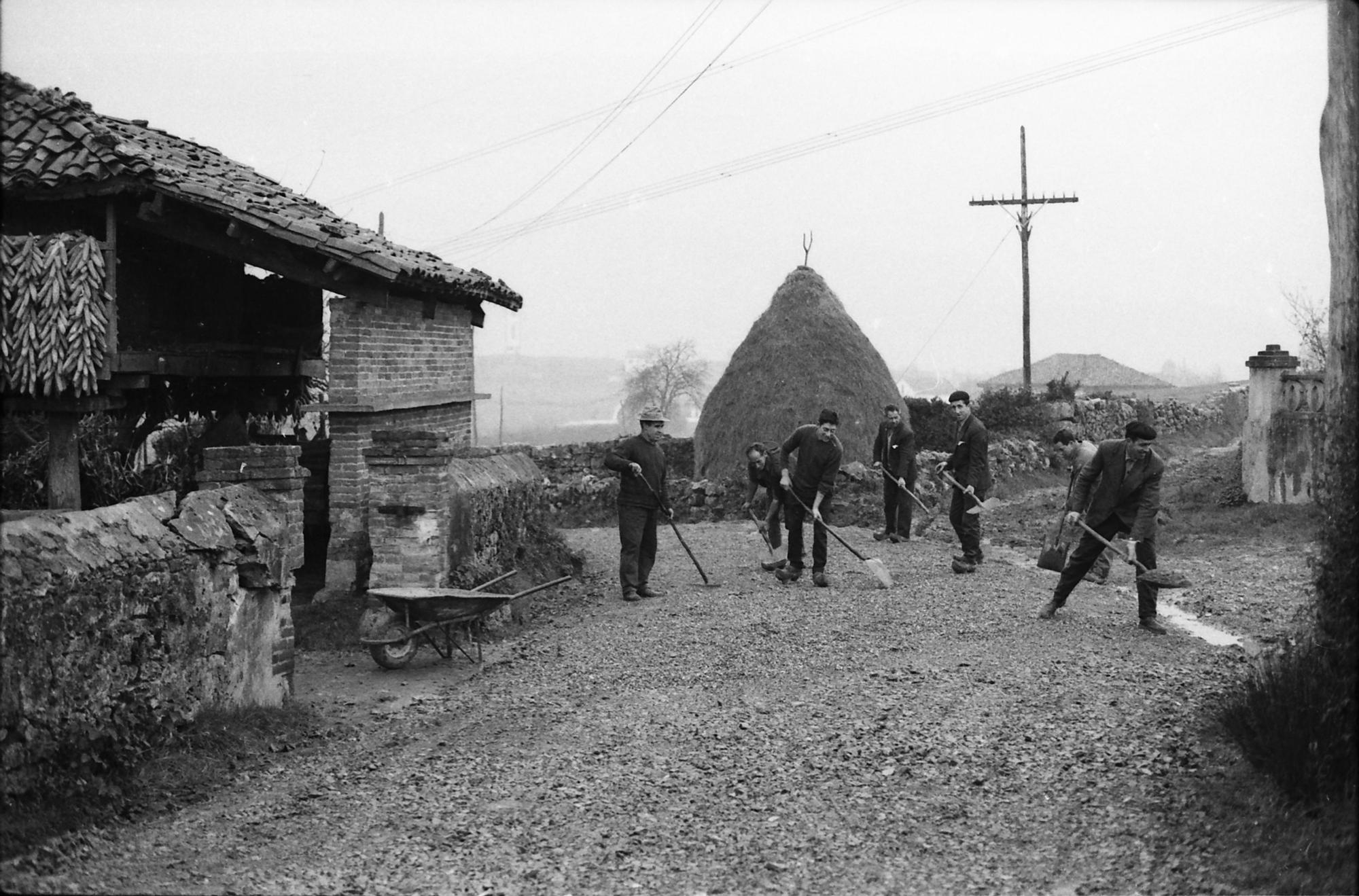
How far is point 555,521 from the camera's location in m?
19.5

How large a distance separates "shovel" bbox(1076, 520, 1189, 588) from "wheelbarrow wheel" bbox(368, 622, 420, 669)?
18.7 ft

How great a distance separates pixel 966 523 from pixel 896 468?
2.50 meters

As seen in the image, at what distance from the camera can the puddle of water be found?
9141 millimetres

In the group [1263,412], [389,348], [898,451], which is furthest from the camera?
[1263,412]

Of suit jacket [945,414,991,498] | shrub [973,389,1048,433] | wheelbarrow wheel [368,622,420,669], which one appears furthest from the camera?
shrub [973,389,1048,433]

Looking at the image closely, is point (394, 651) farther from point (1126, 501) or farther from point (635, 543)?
point (1126, 501)

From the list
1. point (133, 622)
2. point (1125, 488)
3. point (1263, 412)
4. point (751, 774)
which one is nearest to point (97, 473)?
point (133, 622)

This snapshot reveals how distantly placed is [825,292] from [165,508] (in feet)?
56.5

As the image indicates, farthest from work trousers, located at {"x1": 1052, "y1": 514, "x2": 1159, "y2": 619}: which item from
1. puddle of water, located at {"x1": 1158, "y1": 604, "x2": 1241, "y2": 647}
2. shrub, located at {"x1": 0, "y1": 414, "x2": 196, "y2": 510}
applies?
shrub, located at {"x1": 0, "y1": 414, "x2": 196, "y2": 510}

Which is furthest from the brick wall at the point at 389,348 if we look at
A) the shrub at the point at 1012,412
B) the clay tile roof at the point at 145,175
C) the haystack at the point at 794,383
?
the shrub at the point at 1012,412

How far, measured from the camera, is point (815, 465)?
11875 millimetres

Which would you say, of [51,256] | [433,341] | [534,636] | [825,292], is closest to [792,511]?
[534,636]

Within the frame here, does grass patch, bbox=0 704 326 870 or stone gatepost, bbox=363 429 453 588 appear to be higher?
stone gatepost, bbox=363 429 453 588

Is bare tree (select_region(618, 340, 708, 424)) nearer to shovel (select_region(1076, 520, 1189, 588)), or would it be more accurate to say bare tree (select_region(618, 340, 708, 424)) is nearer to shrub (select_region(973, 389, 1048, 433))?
shrub (select_region(973, 389, 1048, 433))
